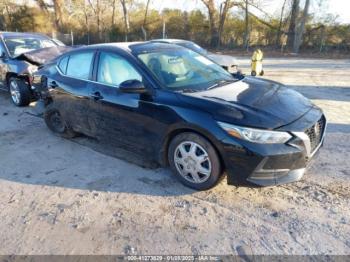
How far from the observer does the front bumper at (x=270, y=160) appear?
3057 millimetres

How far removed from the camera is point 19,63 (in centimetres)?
710

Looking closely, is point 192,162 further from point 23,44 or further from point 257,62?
point 257,62

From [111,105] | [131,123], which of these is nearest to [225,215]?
[131,123]

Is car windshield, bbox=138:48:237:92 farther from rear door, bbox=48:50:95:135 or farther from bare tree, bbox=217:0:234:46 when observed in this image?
bare tree, bbox=217:0:234:46

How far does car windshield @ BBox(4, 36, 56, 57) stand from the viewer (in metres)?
7.63

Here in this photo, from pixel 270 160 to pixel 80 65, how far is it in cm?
310

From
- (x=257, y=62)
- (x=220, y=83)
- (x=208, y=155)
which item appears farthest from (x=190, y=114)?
(x=257, y=62)

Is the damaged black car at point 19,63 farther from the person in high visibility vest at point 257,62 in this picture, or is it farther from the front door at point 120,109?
the person in high visibility vest at point 257,62

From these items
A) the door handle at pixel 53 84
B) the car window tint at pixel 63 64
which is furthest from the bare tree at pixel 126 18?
the door handle at pixel 53 84

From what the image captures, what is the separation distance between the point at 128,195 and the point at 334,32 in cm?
2301

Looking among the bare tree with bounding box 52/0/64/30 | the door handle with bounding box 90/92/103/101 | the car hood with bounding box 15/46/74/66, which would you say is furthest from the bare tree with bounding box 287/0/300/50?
the bare tree with bounding box 52/0/64/30

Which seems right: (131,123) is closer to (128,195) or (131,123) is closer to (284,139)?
(128,195)

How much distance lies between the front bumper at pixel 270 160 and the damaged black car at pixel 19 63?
17.9 ft

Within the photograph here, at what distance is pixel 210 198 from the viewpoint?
11.3 feet
